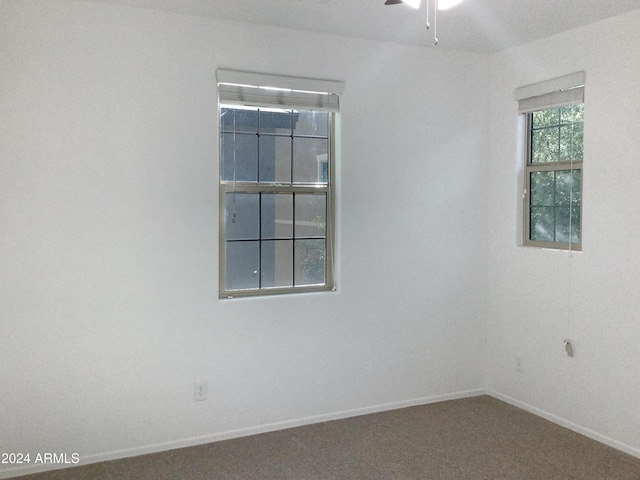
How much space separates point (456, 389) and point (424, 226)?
1340 mm

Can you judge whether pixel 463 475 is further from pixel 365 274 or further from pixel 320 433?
pixel 365 274

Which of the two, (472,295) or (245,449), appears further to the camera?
(472,295)

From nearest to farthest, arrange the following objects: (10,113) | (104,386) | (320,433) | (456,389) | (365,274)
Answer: (10,113) → (104,386) → (320,433) → (365,274) → (456,389)

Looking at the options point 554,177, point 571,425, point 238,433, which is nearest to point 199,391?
point 238,433

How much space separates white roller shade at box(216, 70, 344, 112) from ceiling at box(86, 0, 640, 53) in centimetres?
35

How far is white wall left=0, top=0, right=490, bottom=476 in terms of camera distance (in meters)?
3.34

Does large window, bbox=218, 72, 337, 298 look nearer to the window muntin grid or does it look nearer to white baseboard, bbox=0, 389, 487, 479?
the window muntin grid

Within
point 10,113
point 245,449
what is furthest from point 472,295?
point 10,113

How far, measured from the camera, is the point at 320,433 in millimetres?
3938

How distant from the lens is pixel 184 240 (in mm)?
3719

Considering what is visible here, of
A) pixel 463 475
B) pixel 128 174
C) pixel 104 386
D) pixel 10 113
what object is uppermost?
pixel 10 113

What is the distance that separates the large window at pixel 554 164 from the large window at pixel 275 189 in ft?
5.01

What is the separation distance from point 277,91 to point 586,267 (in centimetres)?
239

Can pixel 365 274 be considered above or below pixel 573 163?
below
